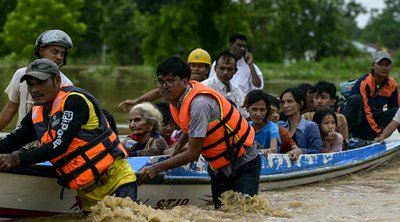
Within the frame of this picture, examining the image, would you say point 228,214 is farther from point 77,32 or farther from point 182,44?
point 77,32

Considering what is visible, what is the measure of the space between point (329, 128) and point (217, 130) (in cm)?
331

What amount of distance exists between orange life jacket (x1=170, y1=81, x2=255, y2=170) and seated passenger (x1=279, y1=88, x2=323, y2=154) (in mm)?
2301

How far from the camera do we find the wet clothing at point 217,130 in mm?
5477

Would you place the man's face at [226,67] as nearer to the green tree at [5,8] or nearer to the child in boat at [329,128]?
the child in boat at [329,128]

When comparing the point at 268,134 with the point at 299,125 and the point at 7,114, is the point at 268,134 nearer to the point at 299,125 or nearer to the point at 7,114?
the point at 299,125

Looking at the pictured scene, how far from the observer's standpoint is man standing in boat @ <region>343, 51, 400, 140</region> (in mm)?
10250

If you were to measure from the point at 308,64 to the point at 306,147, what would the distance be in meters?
36.8

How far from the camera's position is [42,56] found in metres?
6.29

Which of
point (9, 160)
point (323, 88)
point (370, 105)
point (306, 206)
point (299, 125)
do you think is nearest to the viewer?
point (9, 160)

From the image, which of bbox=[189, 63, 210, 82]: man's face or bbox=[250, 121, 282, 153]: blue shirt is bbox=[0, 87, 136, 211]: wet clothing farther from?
bbox=[189, 63, 210, 82]: man's face

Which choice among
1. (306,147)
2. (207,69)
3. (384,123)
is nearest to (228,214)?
(306,147)

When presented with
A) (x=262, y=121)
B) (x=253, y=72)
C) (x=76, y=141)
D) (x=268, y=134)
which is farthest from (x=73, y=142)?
(x=253, y=72)

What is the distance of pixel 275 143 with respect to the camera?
7664mm

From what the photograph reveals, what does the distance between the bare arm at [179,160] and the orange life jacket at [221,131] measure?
19cm
